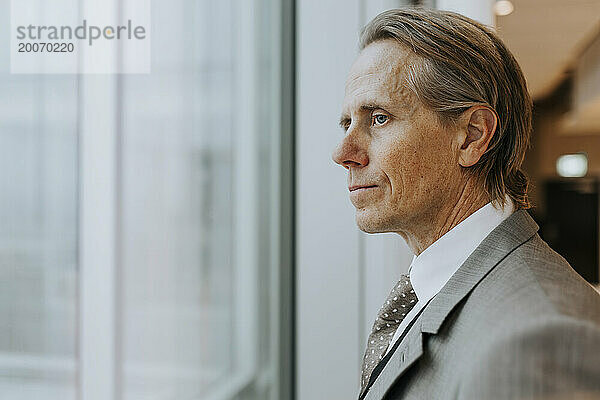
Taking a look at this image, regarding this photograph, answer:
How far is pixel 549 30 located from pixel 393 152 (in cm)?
426

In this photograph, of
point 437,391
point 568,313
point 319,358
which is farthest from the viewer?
point 319,358

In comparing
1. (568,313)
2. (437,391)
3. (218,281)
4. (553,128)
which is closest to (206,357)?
(218,281)

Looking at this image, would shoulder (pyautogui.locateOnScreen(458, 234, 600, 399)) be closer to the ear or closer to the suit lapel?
the suit lapel

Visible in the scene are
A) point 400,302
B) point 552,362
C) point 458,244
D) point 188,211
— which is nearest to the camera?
point 552,362

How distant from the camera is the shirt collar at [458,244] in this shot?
1003mm

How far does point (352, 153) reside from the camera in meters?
1.08

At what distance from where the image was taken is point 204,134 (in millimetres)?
1405

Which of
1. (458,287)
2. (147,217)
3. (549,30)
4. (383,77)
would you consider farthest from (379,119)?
(549,30)

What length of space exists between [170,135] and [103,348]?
0.42 m

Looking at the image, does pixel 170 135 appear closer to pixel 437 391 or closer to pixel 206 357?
pixel 206 357

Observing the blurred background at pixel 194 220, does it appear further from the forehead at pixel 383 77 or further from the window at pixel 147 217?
the forehead at pixel 383 77

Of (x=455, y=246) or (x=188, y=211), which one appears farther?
(x=188, y=211)

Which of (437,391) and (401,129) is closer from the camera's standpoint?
(437,391)

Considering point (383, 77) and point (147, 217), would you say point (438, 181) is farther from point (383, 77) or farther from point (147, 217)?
point (147, 217)
